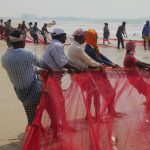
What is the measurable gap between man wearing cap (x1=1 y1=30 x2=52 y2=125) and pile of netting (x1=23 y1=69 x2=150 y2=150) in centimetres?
22

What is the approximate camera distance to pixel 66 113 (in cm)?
534

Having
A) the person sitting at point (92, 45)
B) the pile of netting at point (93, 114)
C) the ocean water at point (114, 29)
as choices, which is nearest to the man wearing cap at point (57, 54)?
the pile of netting at point (93, 114)

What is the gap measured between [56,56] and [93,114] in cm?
131

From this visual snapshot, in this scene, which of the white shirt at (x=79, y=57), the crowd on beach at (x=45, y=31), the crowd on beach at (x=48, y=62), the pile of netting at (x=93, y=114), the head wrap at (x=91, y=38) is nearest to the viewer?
the pile of netting at (x=93, y=114)

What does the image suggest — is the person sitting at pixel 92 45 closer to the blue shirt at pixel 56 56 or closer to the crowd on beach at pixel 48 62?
the crowd on beach at pixel 48 62

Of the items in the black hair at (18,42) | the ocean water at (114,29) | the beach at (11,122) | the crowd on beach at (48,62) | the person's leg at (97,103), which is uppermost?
the black hair at (18,42)

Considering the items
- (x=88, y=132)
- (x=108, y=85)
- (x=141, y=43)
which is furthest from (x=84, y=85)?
(x=141, y=43)

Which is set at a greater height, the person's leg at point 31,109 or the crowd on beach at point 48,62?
the crowd on beach at point 48,62

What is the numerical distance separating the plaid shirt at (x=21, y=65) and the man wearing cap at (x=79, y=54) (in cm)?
113

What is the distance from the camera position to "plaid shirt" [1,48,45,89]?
5.41 m

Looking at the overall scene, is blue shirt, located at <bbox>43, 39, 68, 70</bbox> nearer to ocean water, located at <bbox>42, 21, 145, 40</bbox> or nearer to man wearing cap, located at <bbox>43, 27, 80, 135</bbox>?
man wearing cap, located at <bbox>43, 27, 80, 135</bbox>

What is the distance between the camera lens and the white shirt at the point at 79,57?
6.43 m

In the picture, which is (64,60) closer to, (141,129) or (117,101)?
(117,101)

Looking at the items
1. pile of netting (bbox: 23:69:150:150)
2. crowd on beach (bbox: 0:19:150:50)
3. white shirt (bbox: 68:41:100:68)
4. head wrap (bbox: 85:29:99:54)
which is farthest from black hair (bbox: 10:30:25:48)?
crowd on beach (bbox: 0:19:150:50)
